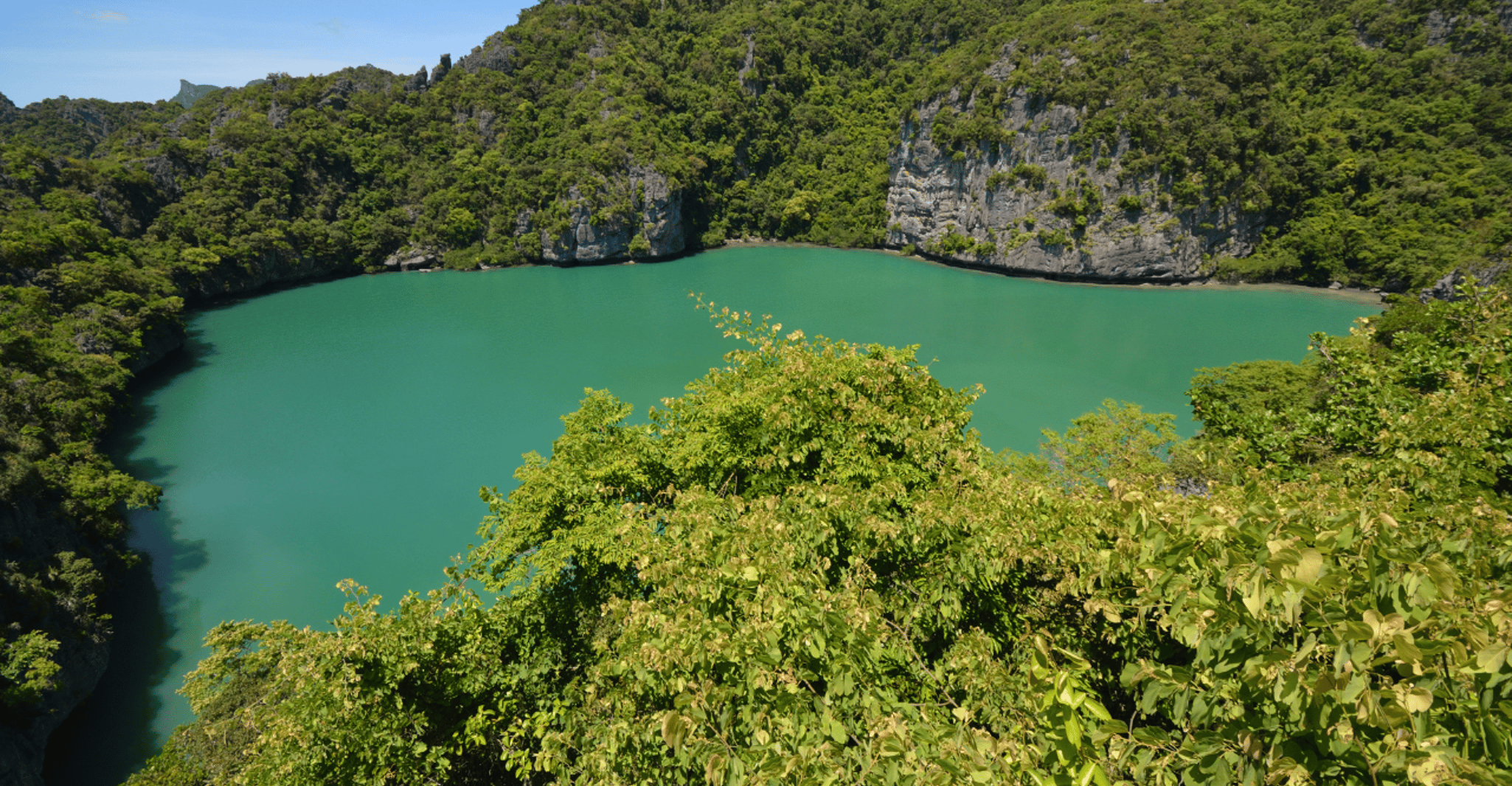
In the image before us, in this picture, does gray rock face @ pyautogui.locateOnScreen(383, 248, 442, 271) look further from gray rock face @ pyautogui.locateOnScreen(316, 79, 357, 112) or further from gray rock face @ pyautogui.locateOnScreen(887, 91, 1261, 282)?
gray rock face @ pyautogui.locateOnScreen(887, 91, 1261, 282)

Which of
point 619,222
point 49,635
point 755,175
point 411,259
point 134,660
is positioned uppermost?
point 755,175

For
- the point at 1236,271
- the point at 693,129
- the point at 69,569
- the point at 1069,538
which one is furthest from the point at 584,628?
the point at 693,129

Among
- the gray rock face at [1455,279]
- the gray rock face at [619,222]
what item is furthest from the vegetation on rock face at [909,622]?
the gray rock face at [619,222]

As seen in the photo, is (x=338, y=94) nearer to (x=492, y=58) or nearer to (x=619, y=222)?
(x=492, y=58)

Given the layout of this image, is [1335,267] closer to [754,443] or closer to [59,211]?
[754,443]

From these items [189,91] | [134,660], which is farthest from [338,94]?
[189,91]

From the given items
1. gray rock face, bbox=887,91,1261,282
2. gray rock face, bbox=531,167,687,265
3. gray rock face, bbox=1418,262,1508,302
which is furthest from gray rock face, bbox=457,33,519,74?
gray rock face, bbox=1418,262,1508,302
